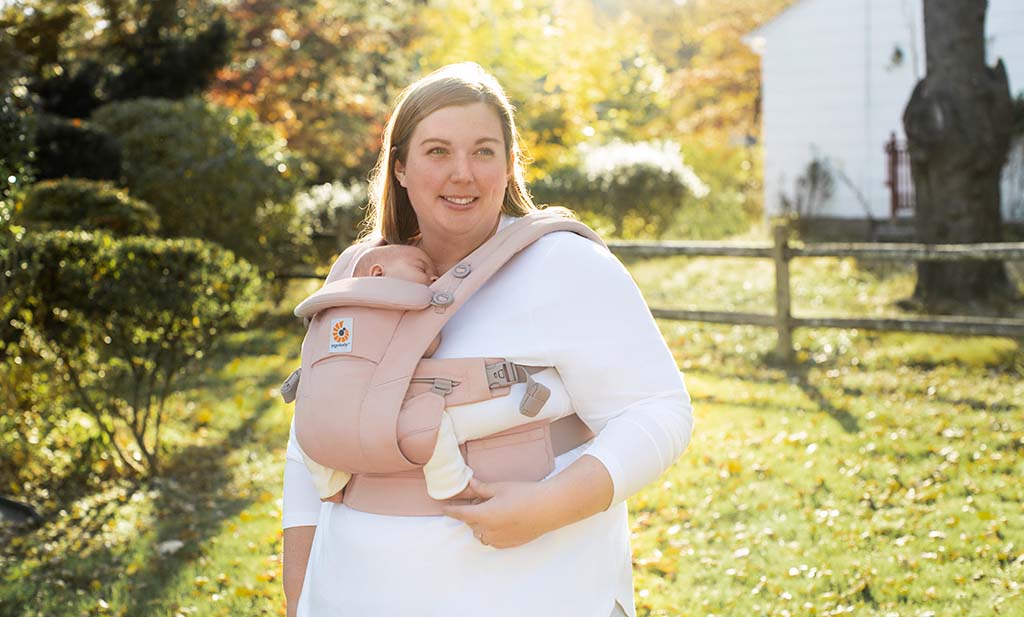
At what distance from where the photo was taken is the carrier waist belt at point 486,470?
6.89ft

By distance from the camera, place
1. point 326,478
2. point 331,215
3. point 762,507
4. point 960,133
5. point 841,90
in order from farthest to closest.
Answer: point 841,90 → point 331,215 → point 960,133 → point 762,507 → point 326,478

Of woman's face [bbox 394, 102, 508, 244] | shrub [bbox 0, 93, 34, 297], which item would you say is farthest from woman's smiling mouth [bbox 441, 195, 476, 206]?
shrub [bbox 0, 93, 34, 297]

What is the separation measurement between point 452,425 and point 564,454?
0.90ft

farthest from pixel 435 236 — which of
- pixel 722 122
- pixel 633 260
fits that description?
pixel 722 122

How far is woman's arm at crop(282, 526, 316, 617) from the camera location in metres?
2.39

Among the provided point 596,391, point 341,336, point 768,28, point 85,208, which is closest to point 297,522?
point 341,336

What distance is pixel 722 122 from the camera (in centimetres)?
3047

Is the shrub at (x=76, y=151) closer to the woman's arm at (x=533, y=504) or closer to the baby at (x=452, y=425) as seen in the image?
the baby at (x=452, y=425)

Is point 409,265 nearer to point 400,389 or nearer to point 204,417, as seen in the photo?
point 400,389

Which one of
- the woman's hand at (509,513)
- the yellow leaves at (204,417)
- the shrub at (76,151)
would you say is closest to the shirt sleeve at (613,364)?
the woman's hand at (509,513)

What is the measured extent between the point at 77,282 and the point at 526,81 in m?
17.5

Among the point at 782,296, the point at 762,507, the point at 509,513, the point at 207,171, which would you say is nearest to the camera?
the point at 509,513

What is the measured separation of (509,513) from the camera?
2.01 meters

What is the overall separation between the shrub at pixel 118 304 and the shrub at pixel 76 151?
3.97 m
